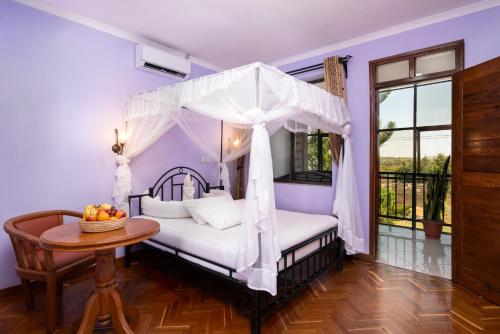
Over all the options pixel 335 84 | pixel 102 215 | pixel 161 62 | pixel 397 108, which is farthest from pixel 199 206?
pixel 397 108

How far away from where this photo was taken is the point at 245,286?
196 cm

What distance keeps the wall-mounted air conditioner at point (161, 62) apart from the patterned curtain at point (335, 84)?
2.07m

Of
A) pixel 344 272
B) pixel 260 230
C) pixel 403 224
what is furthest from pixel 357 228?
pixel 403 224

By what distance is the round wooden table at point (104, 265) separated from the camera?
5.58 feet

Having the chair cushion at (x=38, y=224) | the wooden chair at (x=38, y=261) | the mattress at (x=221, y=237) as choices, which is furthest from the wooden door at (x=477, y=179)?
the chair cushion at (x=38, y=224)

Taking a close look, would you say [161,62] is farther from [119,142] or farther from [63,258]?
[63,258]

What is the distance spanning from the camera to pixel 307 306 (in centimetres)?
230

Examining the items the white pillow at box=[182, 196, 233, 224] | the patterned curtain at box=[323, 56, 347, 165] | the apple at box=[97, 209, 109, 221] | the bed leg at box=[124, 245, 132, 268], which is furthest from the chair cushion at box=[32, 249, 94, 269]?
the patterned curtain at box=[323, 56, 347, 165]

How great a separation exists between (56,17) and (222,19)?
1.77 meters

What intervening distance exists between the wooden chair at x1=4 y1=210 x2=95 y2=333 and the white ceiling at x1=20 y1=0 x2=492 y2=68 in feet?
7.40

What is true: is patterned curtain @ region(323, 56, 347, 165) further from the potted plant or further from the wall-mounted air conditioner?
the potted plant

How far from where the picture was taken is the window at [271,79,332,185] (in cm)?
409

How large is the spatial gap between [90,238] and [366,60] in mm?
3623

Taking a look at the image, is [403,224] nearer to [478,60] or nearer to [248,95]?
[478,60]
